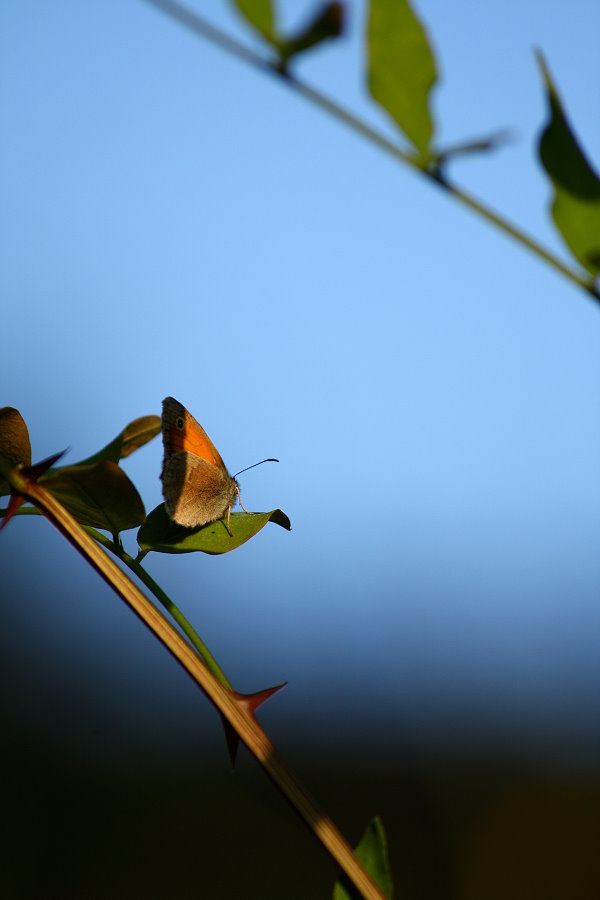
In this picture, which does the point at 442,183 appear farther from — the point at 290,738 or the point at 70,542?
the point at 290,738

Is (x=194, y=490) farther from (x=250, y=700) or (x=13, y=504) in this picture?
(x=250, y=700)

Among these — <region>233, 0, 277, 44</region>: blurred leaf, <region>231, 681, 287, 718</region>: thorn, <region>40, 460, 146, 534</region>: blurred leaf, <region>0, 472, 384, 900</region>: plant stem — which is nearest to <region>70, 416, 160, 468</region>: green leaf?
<region>40, 460, 146, 534</region>: blurred leaf

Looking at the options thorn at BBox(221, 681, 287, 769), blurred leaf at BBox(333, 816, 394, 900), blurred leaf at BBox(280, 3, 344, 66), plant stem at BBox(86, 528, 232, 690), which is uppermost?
blurred leaf at BBox(280, 3, 344, 66)

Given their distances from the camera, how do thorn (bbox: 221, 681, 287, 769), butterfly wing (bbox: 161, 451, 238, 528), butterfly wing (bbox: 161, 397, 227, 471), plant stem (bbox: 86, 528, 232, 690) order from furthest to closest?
butterfly wing (bbox: 161, 397, 227, 471) → butterfly wing (bbox: 161, 451, 238, 528) → plant stem (bbox: 86, 528, 232, 690) → thorn (bbox: 221, 681, 287, 769)

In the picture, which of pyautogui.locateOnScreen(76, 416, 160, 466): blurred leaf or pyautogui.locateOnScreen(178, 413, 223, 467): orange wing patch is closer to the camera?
pyautogui.locateOnScreen(76, 416, 160, 466): blurred leaf

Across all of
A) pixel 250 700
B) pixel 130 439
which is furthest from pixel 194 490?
pixel 250 700

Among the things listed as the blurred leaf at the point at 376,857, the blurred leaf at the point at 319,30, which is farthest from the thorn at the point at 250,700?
the blurred leaf at the point at 319,30

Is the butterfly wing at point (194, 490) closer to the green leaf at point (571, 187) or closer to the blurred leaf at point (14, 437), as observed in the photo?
the blurred leaf at point (14, 437)

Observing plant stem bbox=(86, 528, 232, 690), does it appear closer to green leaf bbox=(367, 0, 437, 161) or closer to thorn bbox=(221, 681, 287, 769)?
thorn bbox=(221, 681, 287, 769)
